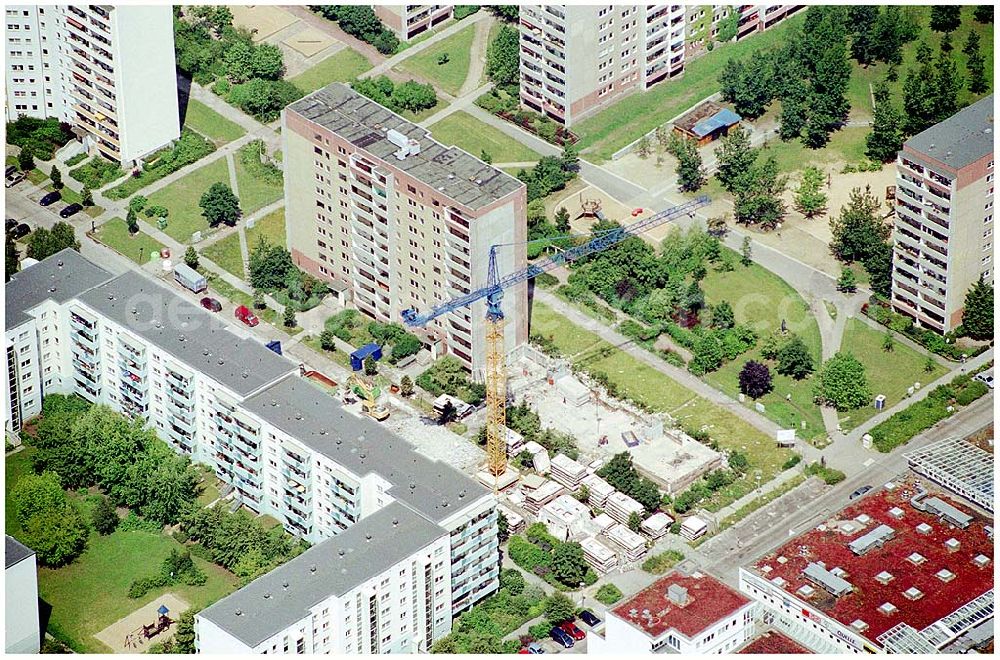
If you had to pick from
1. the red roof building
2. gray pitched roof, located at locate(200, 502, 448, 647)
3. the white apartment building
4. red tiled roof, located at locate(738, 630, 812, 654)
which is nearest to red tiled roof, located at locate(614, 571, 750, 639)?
red tiled roof, located at locate(738, 630, 812, 654)

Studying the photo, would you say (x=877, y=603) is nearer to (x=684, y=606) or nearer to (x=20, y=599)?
(x=684, y=606)

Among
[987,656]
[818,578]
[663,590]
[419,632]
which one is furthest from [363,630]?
[987,656]

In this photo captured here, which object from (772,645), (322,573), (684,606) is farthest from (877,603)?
(322,573)

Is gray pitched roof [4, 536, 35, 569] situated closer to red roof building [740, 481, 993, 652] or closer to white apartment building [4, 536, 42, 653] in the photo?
white apartment building [4, 536, 42, 653]

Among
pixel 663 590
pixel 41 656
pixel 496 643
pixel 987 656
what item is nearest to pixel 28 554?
pixel 41 656

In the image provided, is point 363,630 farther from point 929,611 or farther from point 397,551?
point 929,611
